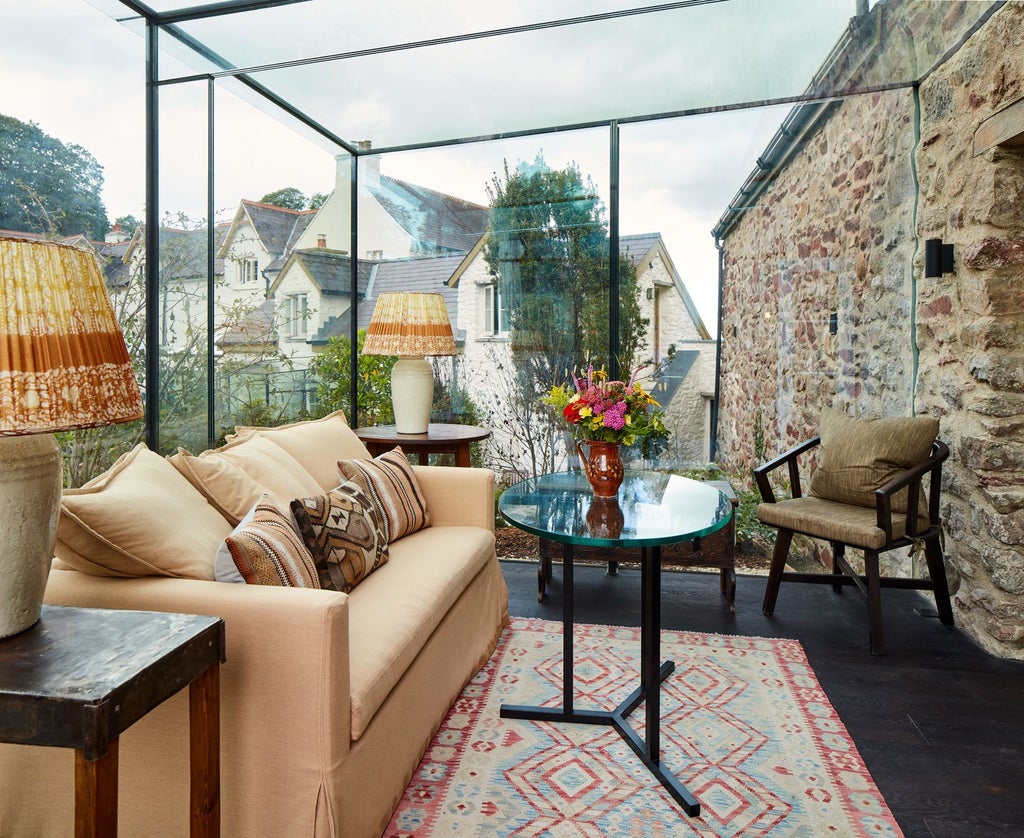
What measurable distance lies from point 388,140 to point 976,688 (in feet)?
13.3

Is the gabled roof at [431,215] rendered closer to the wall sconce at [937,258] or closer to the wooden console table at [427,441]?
the wooden console table at [427,441]

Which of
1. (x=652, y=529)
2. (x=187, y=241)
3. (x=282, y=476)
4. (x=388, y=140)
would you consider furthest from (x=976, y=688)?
(x=388, y=140)

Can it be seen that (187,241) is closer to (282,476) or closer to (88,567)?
(282,476)

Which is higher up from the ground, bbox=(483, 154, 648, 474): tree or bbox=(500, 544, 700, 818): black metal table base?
bbox=(483, 154, 648, 474): tree

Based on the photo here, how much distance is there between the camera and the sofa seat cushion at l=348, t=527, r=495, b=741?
5.84ft

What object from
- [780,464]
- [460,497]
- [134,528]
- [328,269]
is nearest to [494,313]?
[328,269]

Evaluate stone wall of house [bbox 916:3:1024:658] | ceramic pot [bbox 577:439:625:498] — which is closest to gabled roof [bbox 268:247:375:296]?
ceramic pot [bbox 577:439:625:498]

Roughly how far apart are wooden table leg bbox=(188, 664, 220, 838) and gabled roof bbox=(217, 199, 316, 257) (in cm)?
252

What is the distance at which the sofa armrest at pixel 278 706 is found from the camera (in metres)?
1.58

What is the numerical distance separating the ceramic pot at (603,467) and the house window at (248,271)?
203 centimetres

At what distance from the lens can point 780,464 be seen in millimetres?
3584

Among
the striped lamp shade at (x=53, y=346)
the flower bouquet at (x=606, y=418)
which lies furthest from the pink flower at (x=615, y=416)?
the striped lamp shade at (x=53, y=346)

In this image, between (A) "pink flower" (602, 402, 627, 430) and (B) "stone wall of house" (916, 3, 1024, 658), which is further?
(B) "stone wall of house" (916, 3, 1024, 658)

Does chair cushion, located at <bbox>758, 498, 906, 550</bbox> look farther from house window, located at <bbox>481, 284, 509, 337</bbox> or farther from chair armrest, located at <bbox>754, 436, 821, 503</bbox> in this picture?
house window, located at <bbox>481, 284, 509, 337</bbox>
